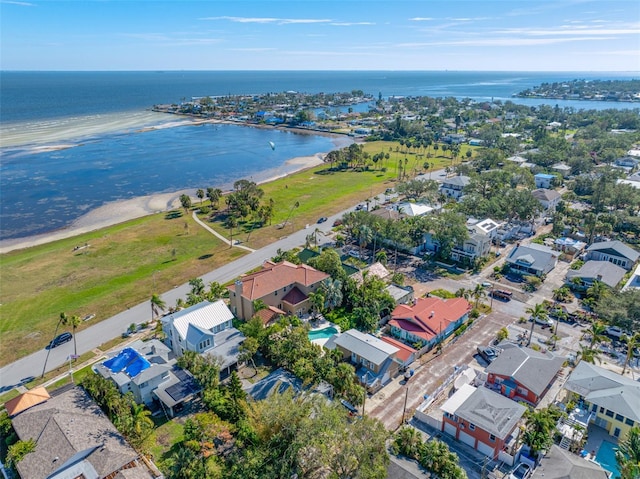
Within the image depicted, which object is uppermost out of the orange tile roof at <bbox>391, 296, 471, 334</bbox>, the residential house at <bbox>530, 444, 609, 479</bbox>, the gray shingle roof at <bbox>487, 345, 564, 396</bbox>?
the residential house at <bbox>530, 444, 609, 479</bbox>

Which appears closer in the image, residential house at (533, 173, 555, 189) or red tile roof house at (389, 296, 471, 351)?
red tile roof house at (389, 296, 471, 351)

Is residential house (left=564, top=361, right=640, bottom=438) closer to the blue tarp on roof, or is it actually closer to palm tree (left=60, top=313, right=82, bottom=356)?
the blue tarp on roof

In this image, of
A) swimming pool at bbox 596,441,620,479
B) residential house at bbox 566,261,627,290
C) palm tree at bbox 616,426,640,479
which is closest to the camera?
palm tree at bbox 616,426,640,479

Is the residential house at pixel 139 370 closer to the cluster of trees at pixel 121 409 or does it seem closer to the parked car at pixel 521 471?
the cluster of trees at pixel 121 409

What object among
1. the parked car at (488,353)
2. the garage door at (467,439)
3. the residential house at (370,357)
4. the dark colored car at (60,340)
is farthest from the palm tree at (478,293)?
the dark colored car at (60,340)

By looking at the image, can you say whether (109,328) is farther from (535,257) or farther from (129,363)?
(535,257)

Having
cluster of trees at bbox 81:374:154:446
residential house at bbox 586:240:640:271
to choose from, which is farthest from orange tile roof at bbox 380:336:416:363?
residential house at bbox 586:240:640:271

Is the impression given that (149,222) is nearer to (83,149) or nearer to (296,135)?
(83,149)
